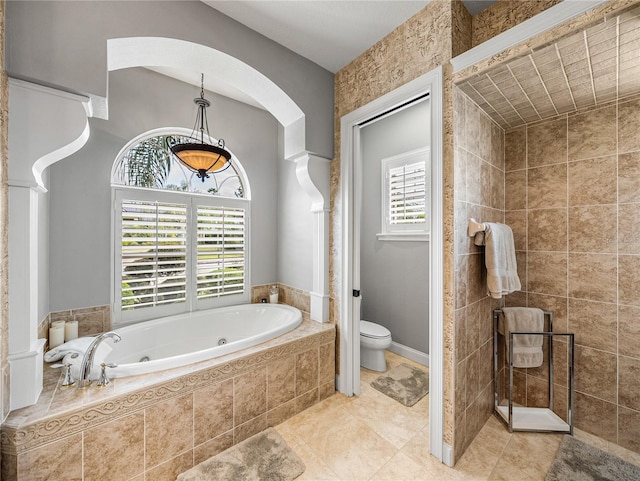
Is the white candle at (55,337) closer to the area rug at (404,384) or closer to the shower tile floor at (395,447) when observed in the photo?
the shower tile floor at (395,447)

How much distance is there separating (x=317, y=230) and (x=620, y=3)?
6.25 ft

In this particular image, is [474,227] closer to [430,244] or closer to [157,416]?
[430,244]

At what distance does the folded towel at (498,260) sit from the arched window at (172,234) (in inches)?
86.8

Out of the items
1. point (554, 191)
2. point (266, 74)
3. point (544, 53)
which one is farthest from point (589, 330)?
point (266, 74)

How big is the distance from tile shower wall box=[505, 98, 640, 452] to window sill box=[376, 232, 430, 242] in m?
0.77

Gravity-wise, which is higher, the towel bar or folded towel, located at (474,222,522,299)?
the towel bar

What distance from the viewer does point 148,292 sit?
239 cm

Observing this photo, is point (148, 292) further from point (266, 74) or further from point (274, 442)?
point (266, 74)

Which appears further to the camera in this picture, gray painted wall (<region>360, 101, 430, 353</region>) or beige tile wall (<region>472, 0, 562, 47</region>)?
gray painted wall (<region>360, 101, 430, 353</region>)

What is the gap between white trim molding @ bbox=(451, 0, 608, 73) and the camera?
3.62 feet

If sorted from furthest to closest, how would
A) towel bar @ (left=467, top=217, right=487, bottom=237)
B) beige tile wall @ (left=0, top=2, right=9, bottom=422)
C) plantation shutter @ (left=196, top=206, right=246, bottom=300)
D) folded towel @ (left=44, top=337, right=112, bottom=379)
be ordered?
plantation shutter @ (left=196, top=206, right=246, bottom=300)
towel bar @ (left=467, top=217, right=487, bottom=237)
folded towel @ (left=44, top=337, right=112, bottom=379)
beige tile wall @ (left=0, top=2, right=9, bottom=422)

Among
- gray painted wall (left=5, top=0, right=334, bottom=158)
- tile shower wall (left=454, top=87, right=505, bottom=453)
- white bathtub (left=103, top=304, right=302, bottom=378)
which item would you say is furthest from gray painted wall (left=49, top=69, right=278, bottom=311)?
tile shower wall (left=454, top=87, right=505, bottom=453)

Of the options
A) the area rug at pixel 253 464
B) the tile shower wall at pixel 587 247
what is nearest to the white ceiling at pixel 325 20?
the tile shower wall at pixel 587 247

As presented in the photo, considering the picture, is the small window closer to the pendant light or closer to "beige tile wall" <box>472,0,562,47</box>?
"beige tile wall" <box>472,0,562,47</box>
